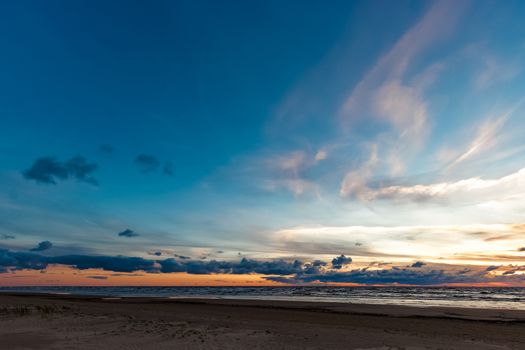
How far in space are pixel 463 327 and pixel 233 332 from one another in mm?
17310

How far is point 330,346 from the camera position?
18.4 meters

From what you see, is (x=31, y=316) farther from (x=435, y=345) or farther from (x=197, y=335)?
(x=435, y=345)

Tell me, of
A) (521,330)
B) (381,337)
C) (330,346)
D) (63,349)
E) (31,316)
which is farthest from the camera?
(31,316)

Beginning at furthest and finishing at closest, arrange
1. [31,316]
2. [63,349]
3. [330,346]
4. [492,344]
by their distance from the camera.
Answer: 1. [31,316]
2. [492,344]
3. [330,346]
4. [63,349]

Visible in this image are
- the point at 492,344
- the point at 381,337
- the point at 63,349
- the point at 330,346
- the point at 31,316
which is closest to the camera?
the point at 63,349

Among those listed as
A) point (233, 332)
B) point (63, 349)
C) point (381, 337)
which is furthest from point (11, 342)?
point (381, 337)

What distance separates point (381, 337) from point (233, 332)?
847cm

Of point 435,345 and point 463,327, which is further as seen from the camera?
point 463,327

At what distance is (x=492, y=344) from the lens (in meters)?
20.3

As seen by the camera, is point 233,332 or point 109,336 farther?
point 233,332

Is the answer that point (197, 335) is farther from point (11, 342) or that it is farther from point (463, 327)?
point (463, 327)

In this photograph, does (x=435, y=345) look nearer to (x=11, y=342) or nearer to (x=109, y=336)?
(x=109, y=336)

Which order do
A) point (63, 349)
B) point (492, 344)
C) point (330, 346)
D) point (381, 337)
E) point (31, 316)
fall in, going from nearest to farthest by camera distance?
point (63, 349), point (330, 346), point (492, 344), point (381, 337), point (31, 316)

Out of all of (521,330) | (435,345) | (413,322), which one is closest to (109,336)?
(435,345)
